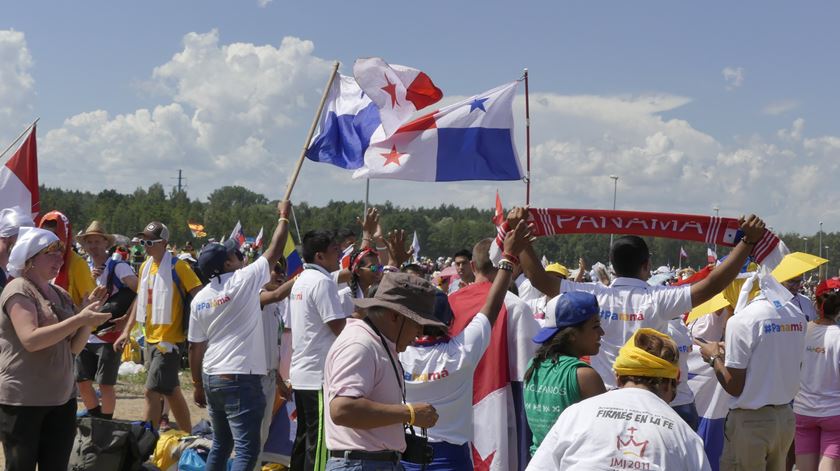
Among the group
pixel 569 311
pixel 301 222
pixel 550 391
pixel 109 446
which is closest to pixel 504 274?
pixel 569 311

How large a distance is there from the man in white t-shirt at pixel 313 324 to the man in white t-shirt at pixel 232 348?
0.29 m

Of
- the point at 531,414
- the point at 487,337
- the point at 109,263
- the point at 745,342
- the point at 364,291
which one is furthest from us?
the point at 109,263

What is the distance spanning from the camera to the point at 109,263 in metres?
8.61

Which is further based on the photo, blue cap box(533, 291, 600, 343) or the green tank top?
blue cap box(533, 291, 600, 343)

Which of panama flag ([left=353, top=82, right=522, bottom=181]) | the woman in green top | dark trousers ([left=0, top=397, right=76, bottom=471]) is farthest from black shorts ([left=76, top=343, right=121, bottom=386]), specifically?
the woman in green top

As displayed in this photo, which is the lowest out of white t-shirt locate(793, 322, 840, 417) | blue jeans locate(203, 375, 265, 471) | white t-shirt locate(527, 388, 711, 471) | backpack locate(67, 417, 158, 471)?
backpack locate(67, 417, 158, 471)

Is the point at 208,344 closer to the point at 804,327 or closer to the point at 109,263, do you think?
the point at 109,263

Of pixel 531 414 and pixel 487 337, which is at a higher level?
pixel 487 337

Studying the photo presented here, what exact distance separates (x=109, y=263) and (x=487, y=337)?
18.1ft

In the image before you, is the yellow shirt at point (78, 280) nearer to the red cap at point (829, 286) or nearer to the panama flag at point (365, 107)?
the panama flag at point (365, 107)

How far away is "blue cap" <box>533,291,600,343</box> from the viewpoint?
396cm

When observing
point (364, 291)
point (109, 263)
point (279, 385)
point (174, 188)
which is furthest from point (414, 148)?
point (174, 188)

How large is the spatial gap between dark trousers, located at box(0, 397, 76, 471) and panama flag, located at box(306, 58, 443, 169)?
12.8 feet

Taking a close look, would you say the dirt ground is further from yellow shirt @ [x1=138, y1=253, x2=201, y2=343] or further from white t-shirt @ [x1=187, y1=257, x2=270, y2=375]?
white t-shirt @ [x1=187, y1=257, x2=270, y2=375]
